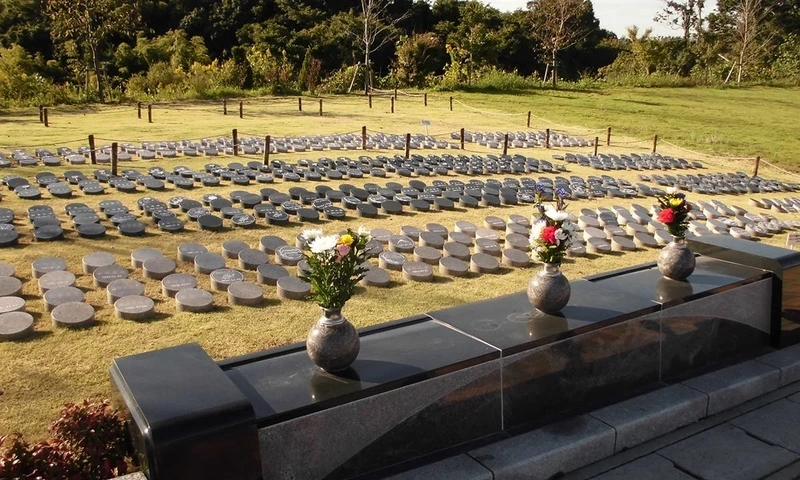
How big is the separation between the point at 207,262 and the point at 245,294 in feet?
3.28

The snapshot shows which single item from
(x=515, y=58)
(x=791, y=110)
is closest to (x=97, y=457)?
(x=791, y=110)

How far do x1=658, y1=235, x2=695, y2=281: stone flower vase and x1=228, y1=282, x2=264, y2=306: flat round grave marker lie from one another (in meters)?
3.78

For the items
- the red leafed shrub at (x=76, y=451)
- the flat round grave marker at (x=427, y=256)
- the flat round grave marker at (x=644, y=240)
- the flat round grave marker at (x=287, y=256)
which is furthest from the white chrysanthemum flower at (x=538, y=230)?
the flat round grave marker at (x=644, y=240)

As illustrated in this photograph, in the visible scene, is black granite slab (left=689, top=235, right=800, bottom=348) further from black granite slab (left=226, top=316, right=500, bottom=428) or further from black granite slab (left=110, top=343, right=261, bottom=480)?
black granite slab (left=110, top=343, right=261, bottom=480)

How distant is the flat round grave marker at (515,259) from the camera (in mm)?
8180

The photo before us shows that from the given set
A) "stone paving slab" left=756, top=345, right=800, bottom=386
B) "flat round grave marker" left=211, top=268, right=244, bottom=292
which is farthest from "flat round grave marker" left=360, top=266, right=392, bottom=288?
"stone paving slab" left=756, top=345, right=800, bottom=386

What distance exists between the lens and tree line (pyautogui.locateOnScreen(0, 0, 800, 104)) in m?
28.0

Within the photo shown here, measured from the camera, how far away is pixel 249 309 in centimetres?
642

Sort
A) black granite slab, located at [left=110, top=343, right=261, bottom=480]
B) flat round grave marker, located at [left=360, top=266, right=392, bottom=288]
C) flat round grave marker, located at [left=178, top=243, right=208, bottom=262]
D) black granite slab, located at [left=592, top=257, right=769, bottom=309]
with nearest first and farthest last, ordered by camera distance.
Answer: black granite slab, located at [left=110, top=343, right=261, bottom=480]
black granite slab, located at [left=592, top=257, right=769, bottom=309]
flat round grave marker, located at [left=360, top=266, right=392, bottom=288]
flat round grave marker, located at [left=178, top=243, right=208, bottom=262]

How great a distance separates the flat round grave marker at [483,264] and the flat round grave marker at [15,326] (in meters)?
4.68

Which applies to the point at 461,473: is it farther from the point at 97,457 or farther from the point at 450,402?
the point at 97,457

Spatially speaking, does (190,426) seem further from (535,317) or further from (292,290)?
(292,290)

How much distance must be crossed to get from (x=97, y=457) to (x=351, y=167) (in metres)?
10.2

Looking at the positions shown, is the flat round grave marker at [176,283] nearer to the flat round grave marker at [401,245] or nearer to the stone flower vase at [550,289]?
the flat round grave marker at [401,245]
